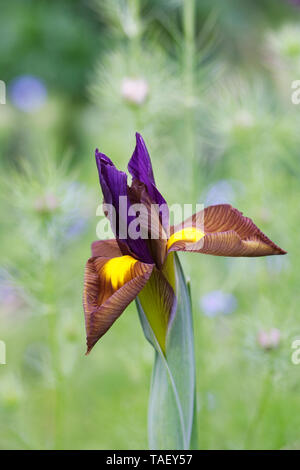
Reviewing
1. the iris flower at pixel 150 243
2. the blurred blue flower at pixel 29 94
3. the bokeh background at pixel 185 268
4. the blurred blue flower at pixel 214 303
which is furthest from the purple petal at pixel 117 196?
the blurred blue flower at pixel 29 94

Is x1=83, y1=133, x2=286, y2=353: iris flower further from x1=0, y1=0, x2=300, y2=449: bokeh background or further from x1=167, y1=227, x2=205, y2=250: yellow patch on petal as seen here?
x1=0, y1=0, x2=300, y2=449: bokeh background

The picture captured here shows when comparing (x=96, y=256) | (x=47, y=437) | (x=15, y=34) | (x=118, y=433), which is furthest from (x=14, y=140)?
(x=96, y=256)

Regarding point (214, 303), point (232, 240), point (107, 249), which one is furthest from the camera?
point (214, 303)

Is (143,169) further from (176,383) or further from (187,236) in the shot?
(176,383)

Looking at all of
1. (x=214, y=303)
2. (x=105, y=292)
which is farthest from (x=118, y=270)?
(x=214, y=303)

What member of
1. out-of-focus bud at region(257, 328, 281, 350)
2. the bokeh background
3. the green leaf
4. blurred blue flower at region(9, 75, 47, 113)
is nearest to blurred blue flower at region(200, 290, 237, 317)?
the bokeh background

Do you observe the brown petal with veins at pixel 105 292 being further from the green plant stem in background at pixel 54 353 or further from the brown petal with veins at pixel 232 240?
the green plant stem in background at pixel 54 353

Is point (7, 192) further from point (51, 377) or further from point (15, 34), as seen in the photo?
point (15, 34)
